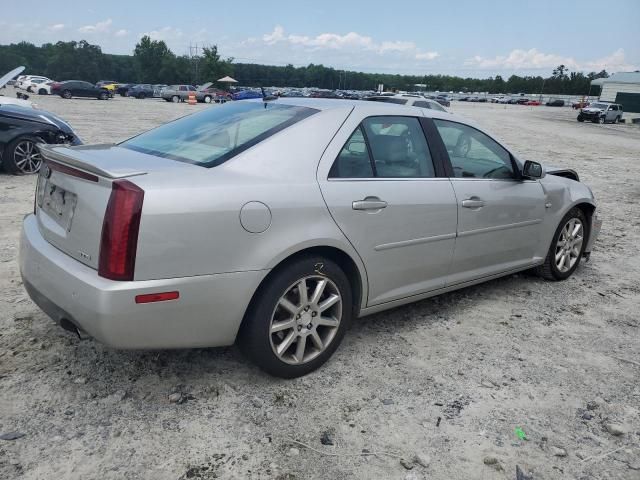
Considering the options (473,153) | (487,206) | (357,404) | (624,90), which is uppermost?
(624,90)

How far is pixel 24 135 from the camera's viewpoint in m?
8.36

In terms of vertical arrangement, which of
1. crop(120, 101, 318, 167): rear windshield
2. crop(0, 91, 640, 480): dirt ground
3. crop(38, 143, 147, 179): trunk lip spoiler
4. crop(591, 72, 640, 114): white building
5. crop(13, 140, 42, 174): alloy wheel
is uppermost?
crop(591, 72, 640, 114): white building

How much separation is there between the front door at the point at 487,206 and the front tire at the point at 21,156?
691 centimetres

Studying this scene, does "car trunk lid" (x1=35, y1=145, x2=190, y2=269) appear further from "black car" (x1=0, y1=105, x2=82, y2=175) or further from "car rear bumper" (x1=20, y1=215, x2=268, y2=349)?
"black car" (x1=0, y1=105, x2=82, y2=175)

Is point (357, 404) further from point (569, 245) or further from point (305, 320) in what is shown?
point (569, 245)

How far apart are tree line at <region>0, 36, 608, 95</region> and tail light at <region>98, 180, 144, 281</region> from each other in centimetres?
8607

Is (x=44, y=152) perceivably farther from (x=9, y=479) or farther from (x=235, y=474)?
(x=235, y=474)

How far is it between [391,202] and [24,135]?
7.28 meters

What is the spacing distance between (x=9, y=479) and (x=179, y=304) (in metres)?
1.00

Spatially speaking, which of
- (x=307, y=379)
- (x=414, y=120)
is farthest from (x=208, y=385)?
(x=414, y=120)

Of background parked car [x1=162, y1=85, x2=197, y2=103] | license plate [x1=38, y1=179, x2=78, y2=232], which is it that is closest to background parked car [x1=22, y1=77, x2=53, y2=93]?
background parked car [x1=162, y1=85, x2=197, y2=103]

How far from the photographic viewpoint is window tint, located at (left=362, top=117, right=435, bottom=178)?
3439 mm

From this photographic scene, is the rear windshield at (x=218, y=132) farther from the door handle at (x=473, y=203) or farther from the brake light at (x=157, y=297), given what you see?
the door handle at (x=473, y=203)

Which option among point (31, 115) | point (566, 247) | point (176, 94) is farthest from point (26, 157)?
point (176, 94)
